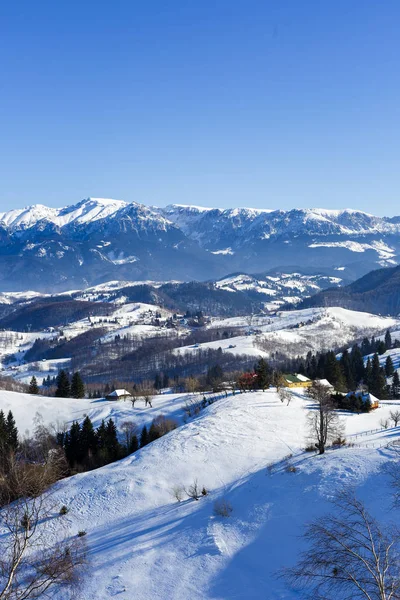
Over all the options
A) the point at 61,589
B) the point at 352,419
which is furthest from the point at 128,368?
the point at 61,589

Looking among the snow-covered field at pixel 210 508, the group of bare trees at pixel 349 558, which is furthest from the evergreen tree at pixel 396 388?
the group of bare trees at pixel 349 558

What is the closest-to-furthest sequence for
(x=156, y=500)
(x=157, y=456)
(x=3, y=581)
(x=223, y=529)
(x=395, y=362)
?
(x=3, y=581) → (x=223, y=529) → (x=156, y=500) → (x=157, y=456) → (x=395, y=362)

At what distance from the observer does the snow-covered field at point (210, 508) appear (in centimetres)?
2248

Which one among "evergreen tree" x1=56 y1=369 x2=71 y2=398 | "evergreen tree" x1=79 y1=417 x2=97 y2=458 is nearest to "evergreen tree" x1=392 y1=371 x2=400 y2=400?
"evergreen tree" x1=79 y1=417 x2=97 y2=458

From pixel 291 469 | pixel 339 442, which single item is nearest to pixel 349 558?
pixel 291 469

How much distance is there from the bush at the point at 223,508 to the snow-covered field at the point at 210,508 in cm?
44

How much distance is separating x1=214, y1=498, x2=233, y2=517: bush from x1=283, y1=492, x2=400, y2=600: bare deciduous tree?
613cm

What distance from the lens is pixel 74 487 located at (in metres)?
36.5

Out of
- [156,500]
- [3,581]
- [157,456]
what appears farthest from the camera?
[157,456]

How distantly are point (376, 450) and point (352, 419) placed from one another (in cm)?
2464

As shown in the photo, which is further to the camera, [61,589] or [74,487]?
[74,487]

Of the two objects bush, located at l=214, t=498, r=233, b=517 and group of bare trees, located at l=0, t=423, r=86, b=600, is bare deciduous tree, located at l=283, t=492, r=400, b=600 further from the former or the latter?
group of bare trees, located at l=0, t=423, r=86, b=600

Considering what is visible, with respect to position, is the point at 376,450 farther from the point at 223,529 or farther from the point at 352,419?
the point at 352,419

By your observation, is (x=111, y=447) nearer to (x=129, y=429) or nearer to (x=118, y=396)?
(x=129, y=429)
